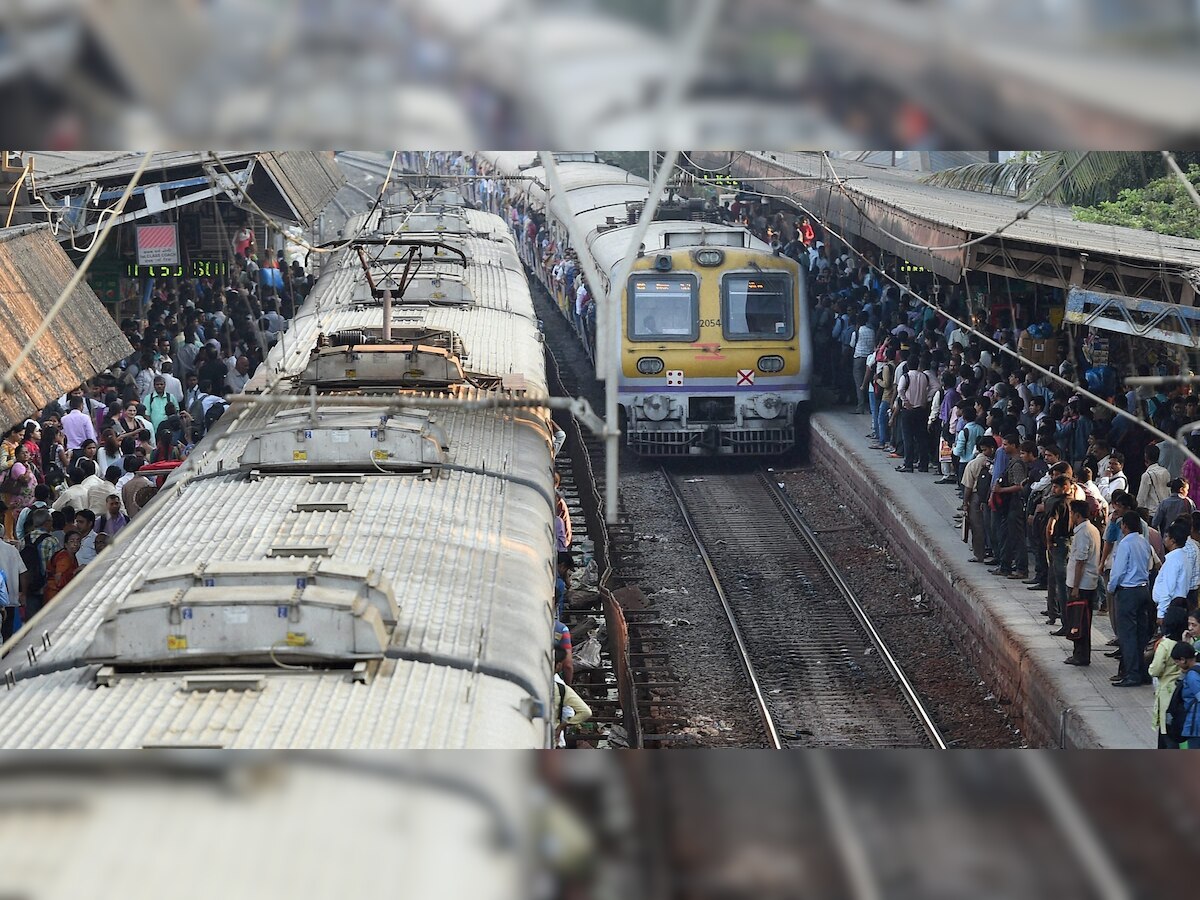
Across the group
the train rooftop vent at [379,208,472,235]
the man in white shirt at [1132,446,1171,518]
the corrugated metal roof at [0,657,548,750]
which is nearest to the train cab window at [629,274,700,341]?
the train rooftop vent at [379,208,472,235]

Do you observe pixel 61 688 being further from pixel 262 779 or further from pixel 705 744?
pixel 705 744

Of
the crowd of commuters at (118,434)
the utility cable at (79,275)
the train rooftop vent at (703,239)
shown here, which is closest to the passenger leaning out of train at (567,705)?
the crowd of commuters at (118,434)

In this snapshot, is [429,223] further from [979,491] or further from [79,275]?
[79,275]

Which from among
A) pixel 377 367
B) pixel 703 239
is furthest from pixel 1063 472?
pixel 703 239

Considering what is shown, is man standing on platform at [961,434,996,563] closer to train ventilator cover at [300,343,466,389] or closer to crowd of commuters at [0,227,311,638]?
train ventilator cover at [300,343,466,389]

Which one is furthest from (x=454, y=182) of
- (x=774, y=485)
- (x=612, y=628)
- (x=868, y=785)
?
(x=868, y=785)

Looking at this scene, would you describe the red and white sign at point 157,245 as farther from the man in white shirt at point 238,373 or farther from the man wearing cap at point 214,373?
the man in white shirt at point 238,373
